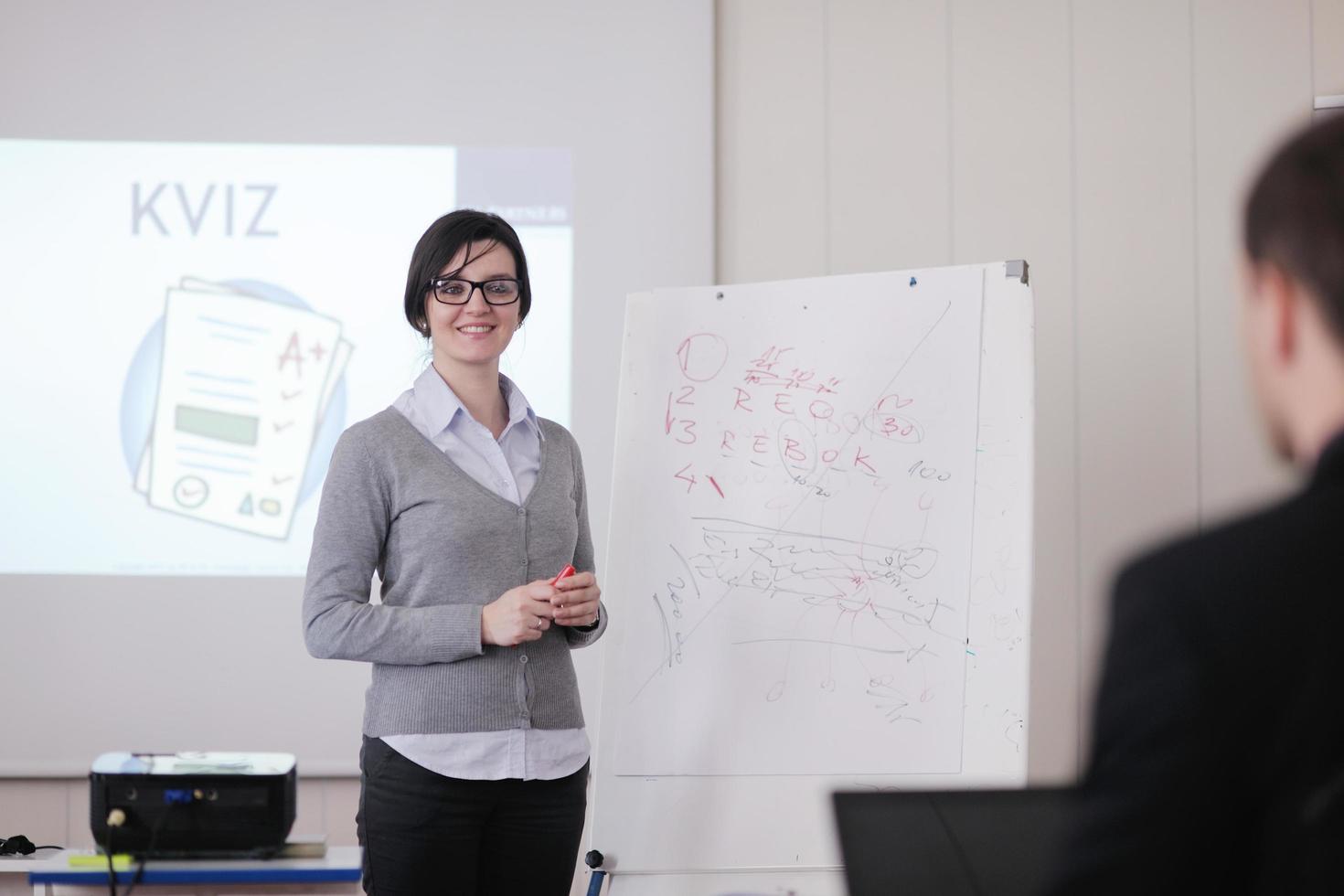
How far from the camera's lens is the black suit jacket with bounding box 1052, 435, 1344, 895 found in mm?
683

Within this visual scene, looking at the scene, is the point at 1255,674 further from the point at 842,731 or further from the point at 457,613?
the point at 842,731

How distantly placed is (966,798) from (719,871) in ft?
3.07

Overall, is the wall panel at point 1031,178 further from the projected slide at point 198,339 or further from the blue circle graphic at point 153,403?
the blue circle graphic at point 153,403

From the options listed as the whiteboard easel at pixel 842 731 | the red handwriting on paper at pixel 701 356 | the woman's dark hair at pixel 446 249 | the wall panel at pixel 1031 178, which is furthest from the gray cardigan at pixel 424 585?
the wall panel at pixel 1031 178

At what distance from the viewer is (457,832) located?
1.69 metres

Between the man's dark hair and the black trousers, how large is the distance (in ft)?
4.37

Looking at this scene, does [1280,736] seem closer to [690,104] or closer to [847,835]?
[847,835]

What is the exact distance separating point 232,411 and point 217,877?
5.53ft

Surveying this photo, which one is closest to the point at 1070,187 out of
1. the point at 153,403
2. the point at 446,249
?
the point at 446,249

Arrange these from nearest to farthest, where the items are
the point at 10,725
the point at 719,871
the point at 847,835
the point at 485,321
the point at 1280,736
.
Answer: the point at 1280,736, the point at 847,835, the point at 485,321, the point at 719,871, the point at 10,725

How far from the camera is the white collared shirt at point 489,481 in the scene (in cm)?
169

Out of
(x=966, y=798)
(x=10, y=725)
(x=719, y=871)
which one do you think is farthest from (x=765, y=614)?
(x=10, y=725)

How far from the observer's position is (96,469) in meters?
2.87

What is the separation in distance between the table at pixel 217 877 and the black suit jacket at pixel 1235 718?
1022mm
